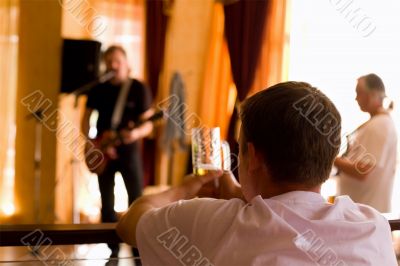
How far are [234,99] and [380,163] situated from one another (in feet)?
10.3

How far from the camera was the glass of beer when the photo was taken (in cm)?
150

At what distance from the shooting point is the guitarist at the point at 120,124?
456 cm

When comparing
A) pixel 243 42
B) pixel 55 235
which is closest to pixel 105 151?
pixel 243 42

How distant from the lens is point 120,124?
4.63m

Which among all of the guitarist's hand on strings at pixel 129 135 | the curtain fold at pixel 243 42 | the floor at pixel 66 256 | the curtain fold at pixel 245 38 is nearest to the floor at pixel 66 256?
the floor at pixel 66 256

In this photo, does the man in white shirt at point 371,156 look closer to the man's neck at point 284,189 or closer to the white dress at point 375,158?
the white dress at point 375,158

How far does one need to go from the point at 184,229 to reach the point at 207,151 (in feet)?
1.26

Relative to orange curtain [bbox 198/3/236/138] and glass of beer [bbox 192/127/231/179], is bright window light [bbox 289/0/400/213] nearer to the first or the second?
orange curtain [bbox 198/3/236/138]

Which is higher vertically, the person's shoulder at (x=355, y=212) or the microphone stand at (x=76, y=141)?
the person's shoulder at (x=355, y=212)

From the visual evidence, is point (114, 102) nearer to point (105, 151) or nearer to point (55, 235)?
point (105, 151)

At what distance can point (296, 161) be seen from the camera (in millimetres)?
1134

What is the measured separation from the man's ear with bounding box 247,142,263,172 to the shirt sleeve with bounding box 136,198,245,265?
0.26ft

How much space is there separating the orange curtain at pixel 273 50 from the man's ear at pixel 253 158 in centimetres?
453

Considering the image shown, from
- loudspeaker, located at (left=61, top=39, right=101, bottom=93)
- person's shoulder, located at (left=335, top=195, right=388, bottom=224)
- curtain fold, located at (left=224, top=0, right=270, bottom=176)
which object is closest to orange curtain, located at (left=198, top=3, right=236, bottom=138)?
curtain fold, located at (left=224, top=0, right=270, bottom=176)
